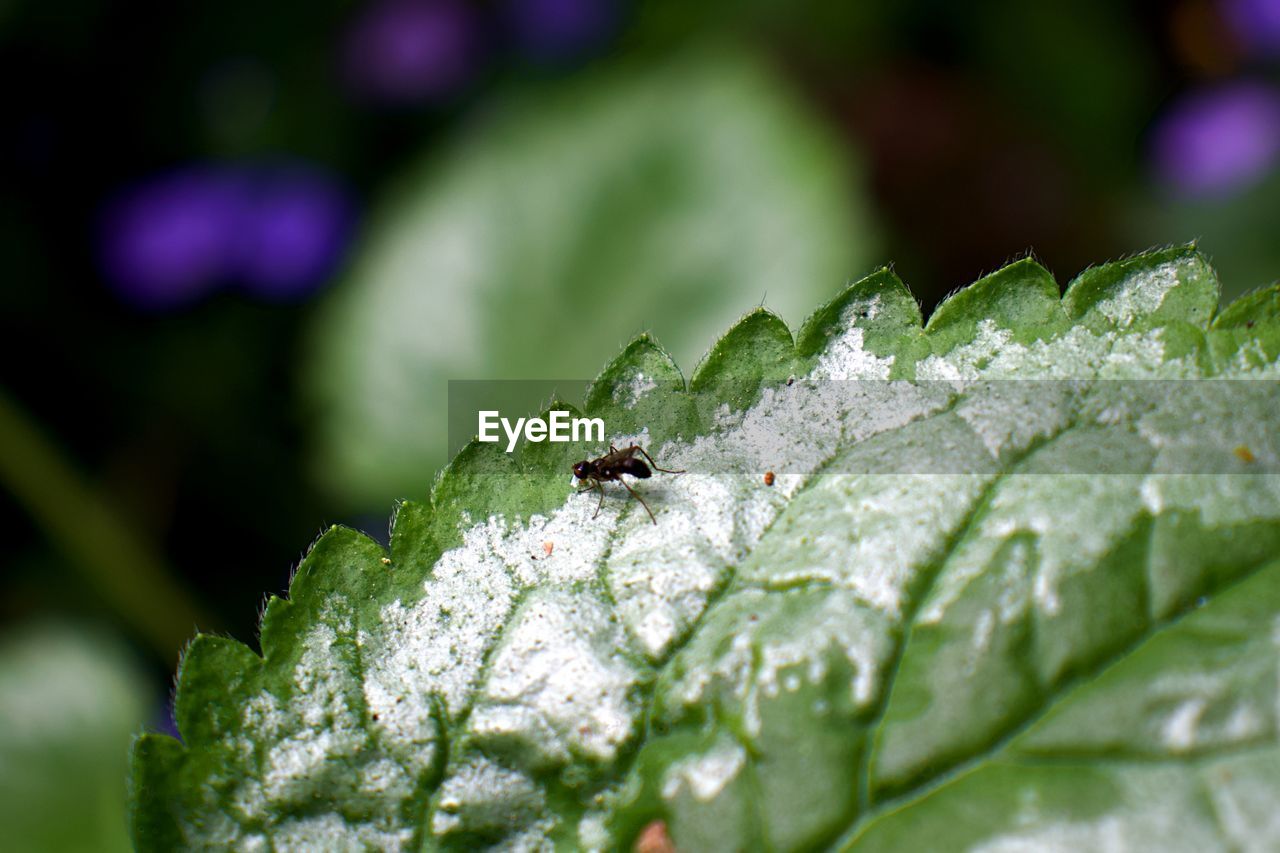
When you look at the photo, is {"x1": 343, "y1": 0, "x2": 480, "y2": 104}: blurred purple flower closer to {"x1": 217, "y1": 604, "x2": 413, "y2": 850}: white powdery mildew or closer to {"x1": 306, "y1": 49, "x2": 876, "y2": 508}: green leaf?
{"x1": 306, "y1": 49, "x2": 876, "y2": 508}: green leaf

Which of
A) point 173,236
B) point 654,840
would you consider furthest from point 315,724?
point 173,236

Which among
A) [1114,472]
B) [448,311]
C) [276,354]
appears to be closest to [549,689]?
[1114,472]

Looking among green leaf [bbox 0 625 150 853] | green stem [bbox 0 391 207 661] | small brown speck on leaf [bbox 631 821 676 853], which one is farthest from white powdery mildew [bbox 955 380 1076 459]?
green stem [bbox 0 391 207 661]

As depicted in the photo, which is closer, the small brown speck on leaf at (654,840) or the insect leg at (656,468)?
the small brown speck on leaf at (654,840)

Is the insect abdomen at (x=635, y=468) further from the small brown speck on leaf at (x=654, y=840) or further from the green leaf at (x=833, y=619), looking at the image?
the small brown speck on leaf at (x=654, y=840)

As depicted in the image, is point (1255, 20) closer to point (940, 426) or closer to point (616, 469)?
point (940, 426)

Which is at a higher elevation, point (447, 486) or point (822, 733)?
point (447, 486)

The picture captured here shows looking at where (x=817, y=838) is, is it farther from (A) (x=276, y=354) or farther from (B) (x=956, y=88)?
(B) (x=956, y=88)

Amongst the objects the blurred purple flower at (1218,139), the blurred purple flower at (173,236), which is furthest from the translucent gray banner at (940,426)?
the blurred purple flower at (1218,139)
